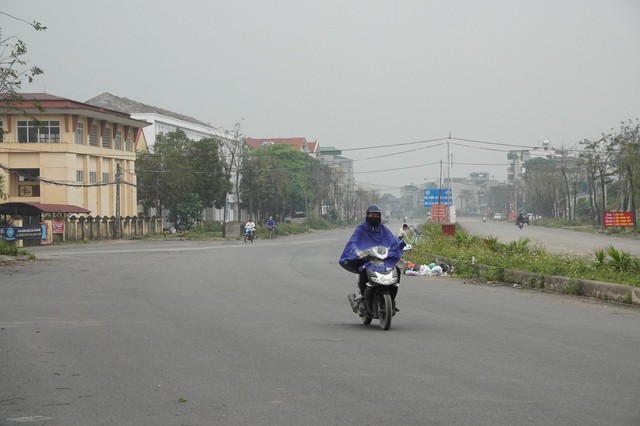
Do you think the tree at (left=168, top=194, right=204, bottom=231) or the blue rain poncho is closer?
the blue rain poncho

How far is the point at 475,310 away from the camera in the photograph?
1367 cm

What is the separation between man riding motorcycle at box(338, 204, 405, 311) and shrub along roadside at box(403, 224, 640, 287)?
229 inches

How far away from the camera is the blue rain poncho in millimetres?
11102

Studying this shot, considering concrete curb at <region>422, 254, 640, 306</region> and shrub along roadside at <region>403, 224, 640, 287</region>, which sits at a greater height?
shrub along roadside at <region>403, 224, 640, 287</region>

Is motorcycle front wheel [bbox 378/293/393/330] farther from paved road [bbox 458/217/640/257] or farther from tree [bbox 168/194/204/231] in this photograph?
tree [bbox 168/194/204/231]

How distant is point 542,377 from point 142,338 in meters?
4.93

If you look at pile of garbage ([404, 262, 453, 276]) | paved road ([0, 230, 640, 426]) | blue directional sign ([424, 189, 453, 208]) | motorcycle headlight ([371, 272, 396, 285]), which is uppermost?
blue directional sign ([424, 189, 453, 208])

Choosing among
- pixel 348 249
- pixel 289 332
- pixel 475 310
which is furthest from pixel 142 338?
pixel 475 310

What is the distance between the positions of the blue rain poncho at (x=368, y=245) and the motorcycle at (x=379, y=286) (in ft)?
0.22

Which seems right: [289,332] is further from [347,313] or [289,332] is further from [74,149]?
[74,149]

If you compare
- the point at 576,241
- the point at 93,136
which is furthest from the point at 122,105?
the point at 576,241

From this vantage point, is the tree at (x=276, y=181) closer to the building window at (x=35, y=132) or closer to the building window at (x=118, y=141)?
the building window at (x=118, y=141)

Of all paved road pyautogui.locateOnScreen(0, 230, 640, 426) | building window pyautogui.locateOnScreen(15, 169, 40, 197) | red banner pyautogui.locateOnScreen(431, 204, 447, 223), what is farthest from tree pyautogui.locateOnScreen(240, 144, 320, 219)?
paved road pyautogui.locateOnScreen(0, 230, 640, 426)

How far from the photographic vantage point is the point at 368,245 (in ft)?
37.2
